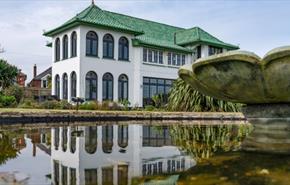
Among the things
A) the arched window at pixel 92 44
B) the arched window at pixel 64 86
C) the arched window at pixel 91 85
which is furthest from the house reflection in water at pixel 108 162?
the arched window at pixel 64 86

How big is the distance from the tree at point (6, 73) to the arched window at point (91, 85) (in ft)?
37.4

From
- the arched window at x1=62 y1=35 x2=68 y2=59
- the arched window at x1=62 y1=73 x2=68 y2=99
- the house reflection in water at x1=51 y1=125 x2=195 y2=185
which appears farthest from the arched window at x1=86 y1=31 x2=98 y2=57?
the house reflection in water at x1=51 y1=125 x2=195 y2=185

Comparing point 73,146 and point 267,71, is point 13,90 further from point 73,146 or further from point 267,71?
point 267,71

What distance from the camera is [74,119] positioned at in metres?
16.2

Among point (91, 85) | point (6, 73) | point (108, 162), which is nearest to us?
point (108, 162)

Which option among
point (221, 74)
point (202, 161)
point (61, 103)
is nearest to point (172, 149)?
point (202, 161)

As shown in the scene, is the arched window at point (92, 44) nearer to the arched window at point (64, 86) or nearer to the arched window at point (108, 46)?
the arched window at point (108, 46)

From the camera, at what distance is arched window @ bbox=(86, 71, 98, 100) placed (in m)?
28.4

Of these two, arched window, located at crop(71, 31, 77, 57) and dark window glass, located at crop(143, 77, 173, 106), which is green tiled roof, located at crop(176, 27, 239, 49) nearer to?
dark window glass, located at crop(143, 77, 173, 106)

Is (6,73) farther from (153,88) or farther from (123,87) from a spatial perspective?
(153,88)

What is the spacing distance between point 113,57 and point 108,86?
250 centimetres

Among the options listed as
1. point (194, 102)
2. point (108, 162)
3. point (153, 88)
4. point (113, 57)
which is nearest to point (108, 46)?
point (113, 57)

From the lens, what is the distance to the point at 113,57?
30.0m

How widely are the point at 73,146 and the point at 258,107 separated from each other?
3635 millimetres
